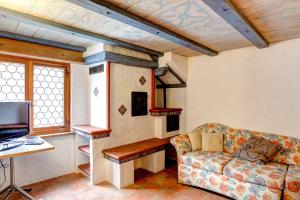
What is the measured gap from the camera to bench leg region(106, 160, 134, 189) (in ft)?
9.44

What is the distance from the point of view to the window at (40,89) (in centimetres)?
281

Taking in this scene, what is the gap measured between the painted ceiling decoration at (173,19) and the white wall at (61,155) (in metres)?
0.77

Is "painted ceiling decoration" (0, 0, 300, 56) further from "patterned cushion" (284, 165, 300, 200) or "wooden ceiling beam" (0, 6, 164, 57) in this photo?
"patterned cushion" (284, 165, 300, 200)

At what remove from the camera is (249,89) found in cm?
334

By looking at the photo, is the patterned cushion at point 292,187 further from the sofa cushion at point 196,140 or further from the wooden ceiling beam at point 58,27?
the wooden ceiling beam at point 58,27

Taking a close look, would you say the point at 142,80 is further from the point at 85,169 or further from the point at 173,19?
the point at 85,169

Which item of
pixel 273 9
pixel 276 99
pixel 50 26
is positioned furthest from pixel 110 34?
pixel 276 99

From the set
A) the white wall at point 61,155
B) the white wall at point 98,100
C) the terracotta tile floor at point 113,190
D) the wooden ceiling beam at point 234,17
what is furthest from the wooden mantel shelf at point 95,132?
the wooden ceiling beam at point 234,17

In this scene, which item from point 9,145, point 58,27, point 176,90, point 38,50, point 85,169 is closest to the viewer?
point 58,27

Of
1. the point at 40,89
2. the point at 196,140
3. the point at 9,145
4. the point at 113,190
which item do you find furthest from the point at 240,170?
the point at 40,89

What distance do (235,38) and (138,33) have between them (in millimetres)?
1496

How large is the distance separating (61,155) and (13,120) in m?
1.08

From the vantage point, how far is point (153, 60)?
3.85 meters

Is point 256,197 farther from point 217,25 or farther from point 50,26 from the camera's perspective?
point 50,26
